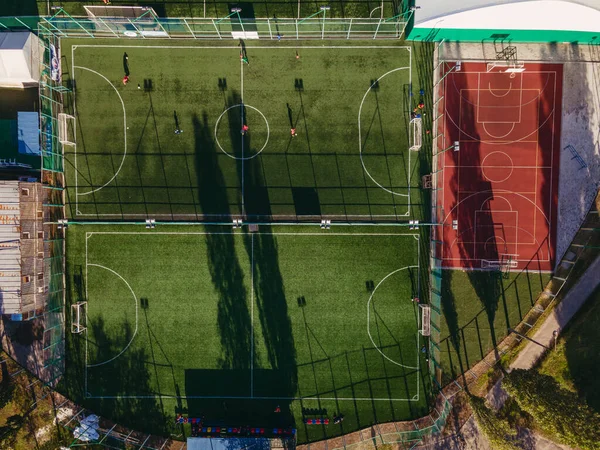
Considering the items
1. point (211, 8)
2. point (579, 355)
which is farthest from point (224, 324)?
point (579, 355)

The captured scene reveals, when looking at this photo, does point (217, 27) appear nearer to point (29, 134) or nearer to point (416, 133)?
point (29, 134)

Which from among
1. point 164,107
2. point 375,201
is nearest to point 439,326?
point 375,201

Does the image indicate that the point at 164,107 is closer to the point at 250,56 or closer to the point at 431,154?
the point at 250,56

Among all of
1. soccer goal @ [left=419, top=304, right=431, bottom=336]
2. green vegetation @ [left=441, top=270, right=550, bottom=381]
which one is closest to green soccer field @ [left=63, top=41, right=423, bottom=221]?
green vegetation @ [left=441, top=270, right=550, bottom=381]

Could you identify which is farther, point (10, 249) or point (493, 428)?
point (10, 249)

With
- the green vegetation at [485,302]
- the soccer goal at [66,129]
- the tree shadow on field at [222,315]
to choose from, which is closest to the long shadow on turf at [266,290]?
the tree shadow on field at [222,315]

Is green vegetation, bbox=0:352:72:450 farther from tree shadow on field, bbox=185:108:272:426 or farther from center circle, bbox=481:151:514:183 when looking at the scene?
center circle, bbox=481:151:514:183
